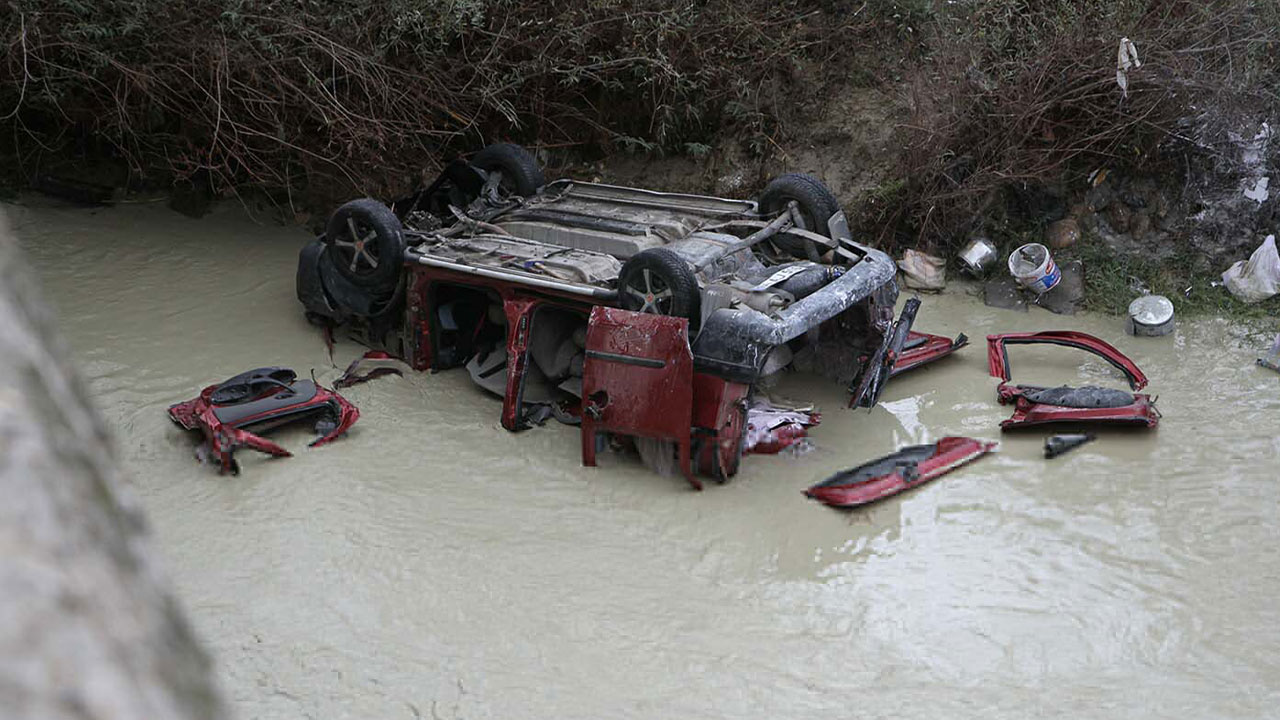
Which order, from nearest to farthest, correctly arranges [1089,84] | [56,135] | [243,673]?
[243,673]
[1089,84]
[56,135]

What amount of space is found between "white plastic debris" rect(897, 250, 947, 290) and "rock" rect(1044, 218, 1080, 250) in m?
0.95

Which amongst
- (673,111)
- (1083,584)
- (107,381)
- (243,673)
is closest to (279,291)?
(107,381)

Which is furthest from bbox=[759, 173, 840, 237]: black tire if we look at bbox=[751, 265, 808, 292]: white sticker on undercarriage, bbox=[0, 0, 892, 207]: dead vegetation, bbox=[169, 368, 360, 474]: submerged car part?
bbox=[169, 368, 360, 474]: submerged car part

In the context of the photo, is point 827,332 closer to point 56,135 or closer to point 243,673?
point 243,673

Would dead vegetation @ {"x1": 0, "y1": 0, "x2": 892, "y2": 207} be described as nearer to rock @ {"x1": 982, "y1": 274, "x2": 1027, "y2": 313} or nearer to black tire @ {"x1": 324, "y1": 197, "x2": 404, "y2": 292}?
black tire @ {"x1": 324, "y1": 197, "x2": 404, "y2": 292}

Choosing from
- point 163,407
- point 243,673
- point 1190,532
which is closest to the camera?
point 243,673

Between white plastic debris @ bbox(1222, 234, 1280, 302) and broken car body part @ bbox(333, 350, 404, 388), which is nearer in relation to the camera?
broken car body part @ bbox(333, 350, 404, 388)

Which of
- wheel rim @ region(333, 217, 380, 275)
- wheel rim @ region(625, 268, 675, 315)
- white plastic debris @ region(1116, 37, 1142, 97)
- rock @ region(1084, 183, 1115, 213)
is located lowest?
wheel rim @ region(333, 217, 380, 275)

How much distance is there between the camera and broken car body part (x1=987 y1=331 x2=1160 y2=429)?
6707 mm

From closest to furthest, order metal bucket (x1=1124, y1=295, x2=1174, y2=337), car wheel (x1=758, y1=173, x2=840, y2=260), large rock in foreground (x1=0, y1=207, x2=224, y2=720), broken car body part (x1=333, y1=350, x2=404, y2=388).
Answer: large rock in foreground (x1=0, y1=207, x2=224, y2=720) → broken car body part (x1=333, y1=350, x2=404, y2=388) → car wheel (x1=758, y1=173, x2=840, y2=260) → metal bucket (x1=1124, y1=295, x2=1174, y2=337)

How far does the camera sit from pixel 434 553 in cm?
567

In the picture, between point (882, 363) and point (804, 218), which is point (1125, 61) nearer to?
point (804, 218)

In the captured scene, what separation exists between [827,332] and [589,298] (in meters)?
1.97

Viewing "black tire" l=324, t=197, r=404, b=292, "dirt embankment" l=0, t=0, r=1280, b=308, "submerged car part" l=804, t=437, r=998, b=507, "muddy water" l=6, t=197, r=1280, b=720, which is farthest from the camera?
"dirt embankment" l=0, t=0, r=1280, b=308
